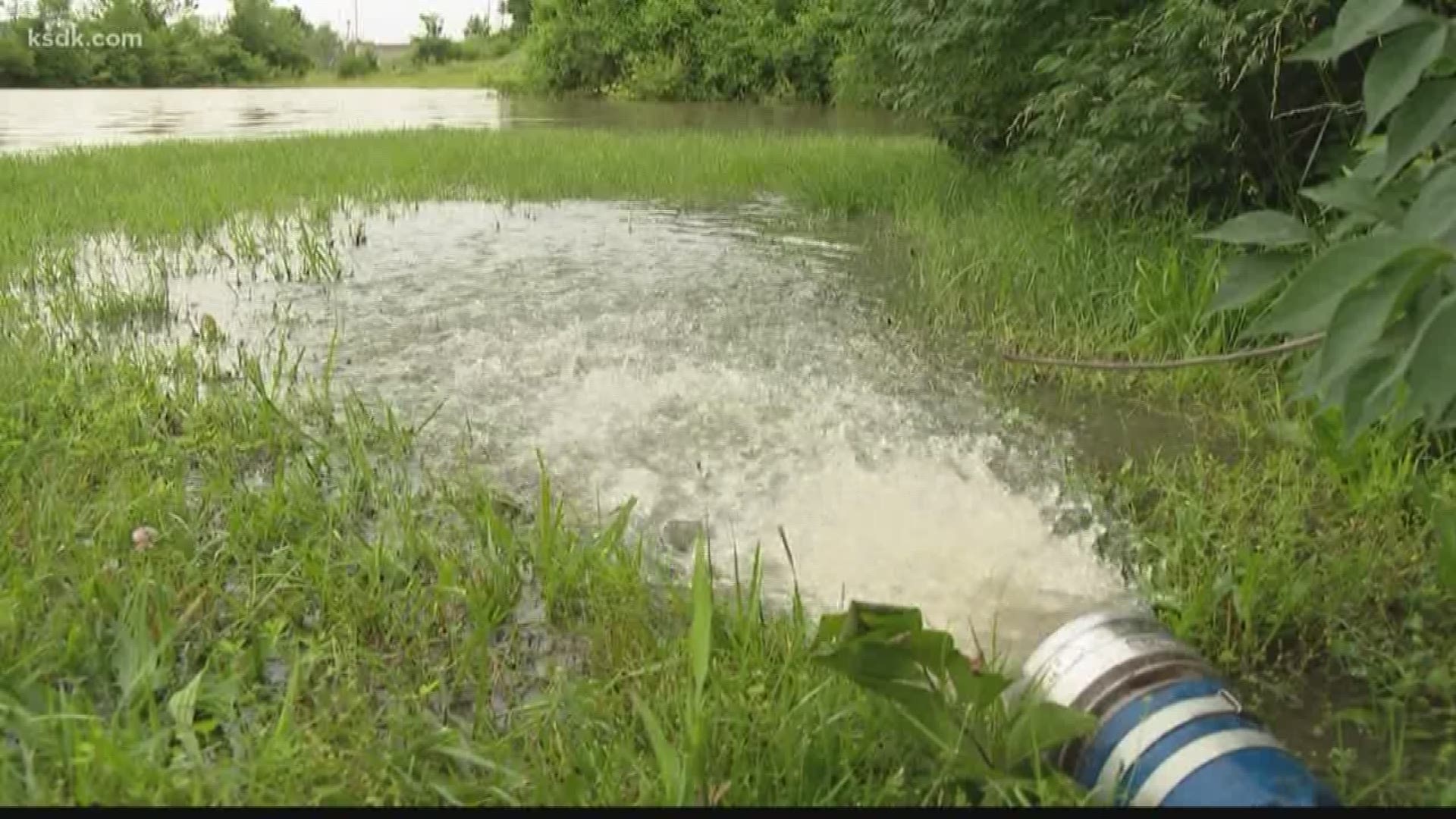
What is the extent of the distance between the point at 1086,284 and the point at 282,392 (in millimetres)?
2889

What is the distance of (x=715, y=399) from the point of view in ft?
10.8

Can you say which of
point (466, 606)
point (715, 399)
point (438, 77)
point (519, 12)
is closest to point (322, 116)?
point (715, 399)

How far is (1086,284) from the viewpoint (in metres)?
4.06

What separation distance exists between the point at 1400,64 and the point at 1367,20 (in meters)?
0.06

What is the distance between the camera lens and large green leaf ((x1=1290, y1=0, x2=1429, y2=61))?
1225 millimetres

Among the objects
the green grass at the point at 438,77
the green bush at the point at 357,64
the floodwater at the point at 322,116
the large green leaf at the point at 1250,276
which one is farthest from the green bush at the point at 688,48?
the green bush at the point at 357,64

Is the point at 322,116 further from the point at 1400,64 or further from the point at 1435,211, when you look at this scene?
→ the point at 1435,211

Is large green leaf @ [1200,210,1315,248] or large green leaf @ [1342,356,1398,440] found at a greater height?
large green leaf @ [1200,210,1315,248]

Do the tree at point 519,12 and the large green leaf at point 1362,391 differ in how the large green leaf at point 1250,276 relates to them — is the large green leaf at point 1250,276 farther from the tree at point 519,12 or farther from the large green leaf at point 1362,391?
the tree at point 519,12

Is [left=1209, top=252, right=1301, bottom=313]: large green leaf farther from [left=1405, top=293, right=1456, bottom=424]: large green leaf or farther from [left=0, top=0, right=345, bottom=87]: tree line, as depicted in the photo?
[left=0, top=0, right=345, bottom=87]: tree line

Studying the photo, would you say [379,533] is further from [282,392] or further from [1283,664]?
[1283,664]

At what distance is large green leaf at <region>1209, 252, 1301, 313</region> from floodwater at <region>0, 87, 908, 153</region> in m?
11.7

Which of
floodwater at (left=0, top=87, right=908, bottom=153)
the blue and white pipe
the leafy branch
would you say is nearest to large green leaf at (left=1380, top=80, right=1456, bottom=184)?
the leafy branch

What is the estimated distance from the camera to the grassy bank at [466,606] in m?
1.53
